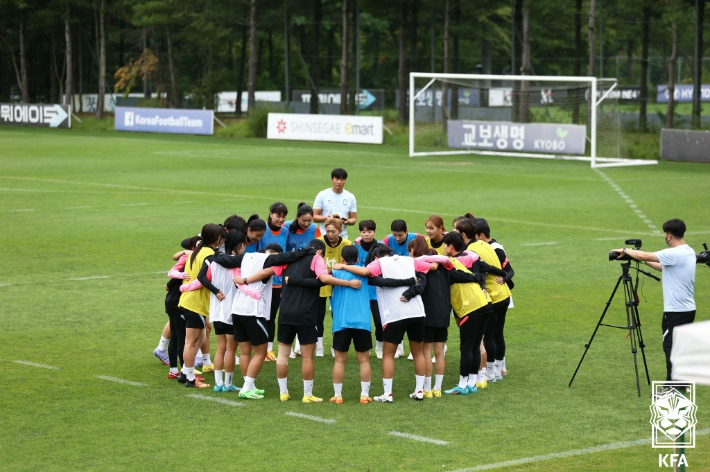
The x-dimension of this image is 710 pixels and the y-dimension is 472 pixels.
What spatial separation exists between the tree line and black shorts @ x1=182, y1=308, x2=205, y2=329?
146 ft

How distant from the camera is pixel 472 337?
10.7 metres

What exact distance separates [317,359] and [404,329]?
240cm

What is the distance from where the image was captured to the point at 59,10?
248 ft

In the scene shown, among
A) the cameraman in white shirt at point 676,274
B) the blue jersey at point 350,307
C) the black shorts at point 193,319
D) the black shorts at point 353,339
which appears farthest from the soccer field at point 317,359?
the cameraman in white shirt at point 676,274

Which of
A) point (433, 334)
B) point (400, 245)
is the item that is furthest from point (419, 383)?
point (400, 245)

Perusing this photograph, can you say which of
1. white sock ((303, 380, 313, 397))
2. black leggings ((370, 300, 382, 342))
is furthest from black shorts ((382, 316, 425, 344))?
black leggings ((370, 300, 382, 342))

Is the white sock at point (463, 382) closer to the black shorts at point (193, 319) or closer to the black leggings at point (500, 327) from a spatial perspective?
the black leggings at point (500, 327)

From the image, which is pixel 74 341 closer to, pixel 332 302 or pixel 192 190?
pixel 332 302

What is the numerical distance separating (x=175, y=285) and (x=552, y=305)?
6.40 m

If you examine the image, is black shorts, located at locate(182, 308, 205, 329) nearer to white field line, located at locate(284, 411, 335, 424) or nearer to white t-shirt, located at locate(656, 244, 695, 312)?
white field line, located at locate(284, 411, 335, 424)

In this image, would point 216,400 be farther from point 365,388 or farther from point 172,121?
point 172,121

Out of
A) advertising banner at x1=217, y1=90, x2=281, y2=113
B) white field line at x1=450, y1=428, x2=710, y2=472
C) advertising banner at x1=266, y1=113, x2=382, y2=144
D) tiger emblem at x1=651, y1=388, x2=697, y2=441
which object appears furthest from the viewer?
advertising banner at x1=217, y1=90, x2=281, y2=113

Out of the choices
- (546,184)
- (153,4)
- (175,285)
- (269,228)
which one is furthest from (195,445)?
(153,4)

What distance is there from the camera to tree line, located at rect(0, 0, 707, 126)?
64375mm
